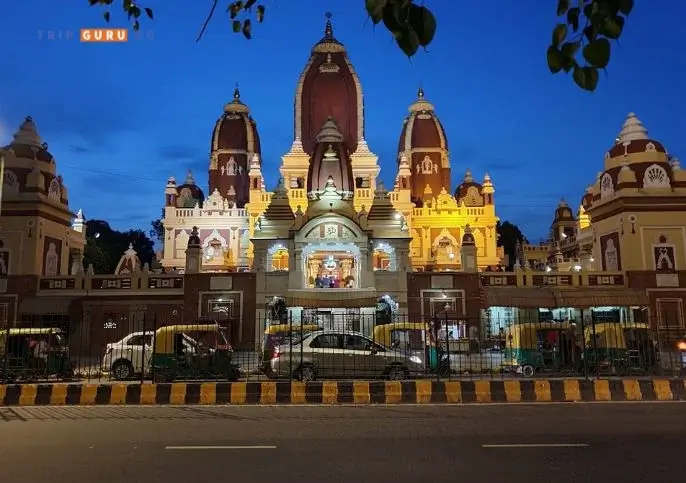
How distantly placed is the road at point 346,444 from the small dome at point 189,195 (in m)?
A: 37.0

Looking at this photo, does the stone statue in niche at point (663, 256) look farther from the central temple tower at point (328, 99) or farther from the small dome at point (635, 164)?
the central temple tower at point (328, 99)

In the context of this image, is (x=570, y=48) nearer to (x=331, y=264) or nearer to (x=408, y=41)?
(x=408, y=41)

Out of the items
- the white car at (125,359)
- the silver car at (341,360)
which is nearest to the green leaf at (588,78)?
the silver car at (341,360)

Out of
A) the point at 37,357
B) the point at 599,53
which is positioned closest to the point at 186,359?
the point at 37,357

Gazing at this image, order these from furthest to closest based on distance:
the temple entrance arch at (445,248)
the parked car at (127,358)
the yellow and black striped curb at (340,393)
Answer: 1. the temple entrance arch at (445,248)
2. the parked car at (127,358)
3. the yellow and black striped curb at (340,393)

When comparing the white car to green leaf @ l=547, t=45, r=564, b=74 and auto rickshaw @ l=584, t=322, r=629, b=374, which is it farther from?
green leaf @ l=547, t=45, r=564, b=74

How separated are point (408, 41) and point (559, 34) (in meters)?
0.76

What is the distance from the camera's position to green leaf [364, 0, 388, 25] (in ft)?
9.36

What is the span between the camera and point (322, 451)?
7.45 m

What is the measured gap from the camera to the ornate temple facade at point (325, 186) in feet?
127

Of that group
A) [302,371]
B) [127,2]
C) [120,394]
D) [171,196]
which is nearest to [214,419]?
[120,394]

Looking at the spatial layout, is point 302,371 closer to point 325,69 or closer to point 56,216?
point 56,216

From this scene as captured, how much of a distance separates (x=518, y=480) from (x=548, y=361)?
12.9m

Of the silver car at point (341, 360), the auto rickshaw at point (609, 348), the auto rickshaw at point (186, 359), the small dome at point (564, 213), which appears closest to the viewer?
the silver car at point (341, 360)
